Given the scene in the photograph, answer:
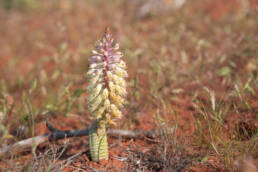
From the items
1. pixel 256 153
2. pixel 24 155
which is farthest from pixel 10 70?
pixel 256 153

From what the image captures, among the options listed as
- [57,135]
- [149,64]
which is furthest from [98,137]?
[149,64]

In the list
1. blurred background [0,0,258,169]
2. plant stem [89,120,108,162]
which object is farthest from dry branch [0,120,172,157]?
plant stem [89,120,108,162]

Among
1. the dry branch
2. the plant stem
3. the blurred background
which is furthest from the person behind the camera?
the blurred background

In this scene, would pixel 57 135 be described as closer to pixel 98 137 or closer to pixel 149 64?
pixel 98 137

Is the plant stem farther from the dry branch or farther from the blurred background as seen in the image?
the blurred background

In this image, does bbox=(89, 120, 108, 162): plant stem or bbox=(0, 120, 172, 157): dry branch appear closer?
bbox=(89, 120, 108, 162): plant stem

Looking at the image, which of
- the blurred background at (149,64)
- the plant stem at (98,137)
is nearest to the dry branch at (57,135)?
the blurred background at (149,64)

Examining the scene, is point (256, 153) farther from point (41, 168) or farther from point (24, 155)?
point (24, 155)

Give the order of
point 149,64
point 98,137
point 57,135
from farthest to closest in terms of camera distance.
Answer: point 149,64 < point 57,135 < point 98,137

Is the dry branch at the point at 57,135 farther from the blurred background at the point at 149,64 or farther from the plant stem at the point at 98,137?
the plant stem at the point at 98,137
